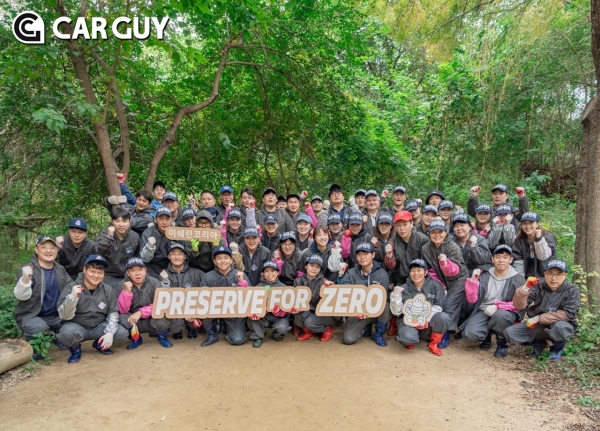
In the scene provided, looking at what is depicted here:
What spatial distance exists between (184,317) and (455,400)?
3121 mm

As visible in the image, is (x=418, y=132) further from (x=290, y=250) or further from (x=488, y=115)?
(x=290, y=250)

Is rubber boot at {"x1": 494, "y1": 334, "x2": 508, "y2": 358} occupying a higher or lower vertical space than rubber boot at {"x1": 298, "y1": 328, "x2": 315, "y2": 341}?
higher

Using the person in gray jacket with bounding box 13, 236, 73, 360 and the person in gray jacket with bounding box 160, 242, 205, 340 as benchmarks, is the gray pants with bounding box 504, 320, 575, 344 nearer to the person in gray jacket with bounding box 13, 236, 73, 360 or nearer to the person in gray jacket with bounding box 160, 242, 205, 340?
the person in gray jacket with bounding box 160, 242, 205, 340

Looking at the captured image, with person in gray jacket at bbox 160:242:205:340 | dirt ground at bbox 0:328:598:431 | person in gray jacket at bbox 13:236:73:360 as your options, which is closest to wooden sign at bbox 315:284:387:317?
dirt ground at bbox 0:328:598:431

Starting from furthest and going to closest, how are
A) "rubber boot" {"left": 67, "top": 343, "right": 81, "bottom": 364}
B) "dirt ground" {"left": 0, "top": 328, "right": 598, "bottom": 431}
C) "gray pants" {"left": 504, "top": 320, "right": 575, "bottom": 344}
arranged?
"rubber boot" {"left": 67, "top": 343, "right": 81, "bottom": 364} → "gray pants" {"left": 504, "top": 320, "right": 575, "bottom": 344} → "dirt ground" {"left": 0, "top": 328, "right": 598, "bottom": 431}

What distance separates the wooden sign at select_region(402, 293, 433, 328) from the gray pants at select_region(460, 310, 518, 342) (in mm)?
561

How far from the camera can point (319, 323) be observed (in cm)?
528

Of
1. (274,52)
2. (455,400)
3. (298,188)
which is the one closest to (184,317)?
(455,400)

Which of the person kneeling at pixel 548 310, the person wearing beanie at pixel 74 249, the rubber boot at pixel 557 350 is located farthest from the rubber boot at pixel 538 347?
the person wearing beanie at pixel 74 249

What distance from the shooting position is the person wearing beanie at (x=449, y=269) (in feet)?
16.9

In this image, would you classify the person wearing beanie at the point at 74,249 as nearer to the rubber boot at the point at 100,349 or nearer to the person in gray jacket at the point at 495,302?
the rubber boot at the point at 100,349

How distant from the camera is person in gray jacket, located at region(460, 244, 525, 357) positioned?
487 centimetres

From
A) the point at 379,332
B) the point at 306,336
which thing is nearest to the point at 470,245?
the point at 379,332

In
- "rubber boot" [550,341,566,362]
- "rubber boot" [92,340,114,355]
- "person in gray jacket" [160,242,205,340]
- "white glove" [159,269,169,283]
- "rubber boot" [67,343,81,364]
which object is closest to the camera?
"rubber boot" [550,341,566,362]
